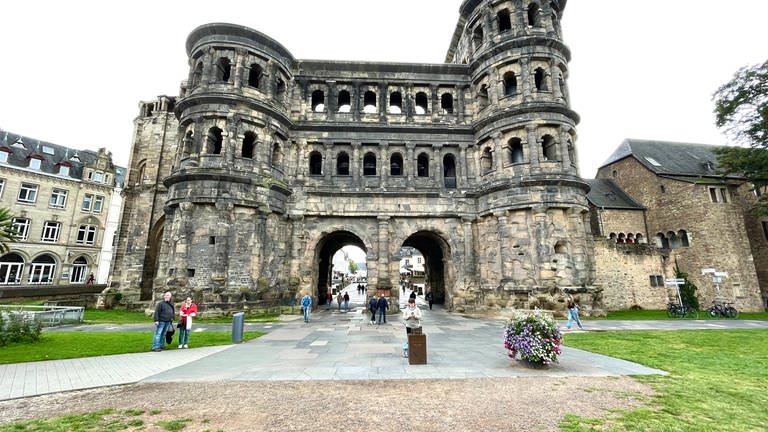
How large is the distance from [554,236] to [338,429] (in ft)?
57.9

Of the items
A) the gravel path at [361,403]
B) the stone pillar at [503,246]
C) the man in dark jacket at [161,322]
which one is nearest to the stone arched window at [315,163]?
the stone pillar at [503,246]

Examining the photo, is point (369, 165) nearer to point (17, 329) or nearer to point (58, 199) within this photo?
point (17, 329)

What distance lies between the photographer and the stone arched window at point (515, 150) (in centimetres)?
2069

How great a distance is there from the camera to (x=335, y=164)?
22141 mm

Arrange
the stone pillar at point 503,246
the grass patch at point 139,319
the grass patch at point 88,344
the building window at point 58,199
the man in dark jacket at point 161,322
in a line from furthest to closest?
1. the building window at point 58,199
2. the stone pillar at point 503,246
3. the grass patch at point 139,319
4. the man in dark jacket at point 161,322
5. the grass patch at point 88,344

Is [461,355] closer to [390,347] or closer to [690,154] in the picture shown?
[390,347]

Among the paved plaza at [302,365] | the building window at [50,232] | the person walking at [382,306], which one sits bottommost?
the paved plaza at [302,365]

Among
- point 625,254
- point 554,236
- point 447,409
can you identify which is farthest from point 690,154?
point 447,409

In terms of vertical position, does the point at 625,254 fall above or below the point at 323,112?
below

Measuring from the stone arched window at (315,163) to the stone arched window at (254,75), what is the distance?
5814 millimetres

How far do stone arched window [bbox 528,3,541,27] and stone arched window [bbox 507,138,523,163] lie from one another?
26.6ft

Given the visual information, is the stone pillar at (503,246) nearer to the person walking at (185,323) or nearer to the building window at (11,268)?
the person walking at (185,323)

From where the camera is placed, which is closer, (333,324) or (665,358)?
(665,358)

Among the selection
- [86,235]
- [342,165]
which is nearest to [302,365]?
[342,165]
